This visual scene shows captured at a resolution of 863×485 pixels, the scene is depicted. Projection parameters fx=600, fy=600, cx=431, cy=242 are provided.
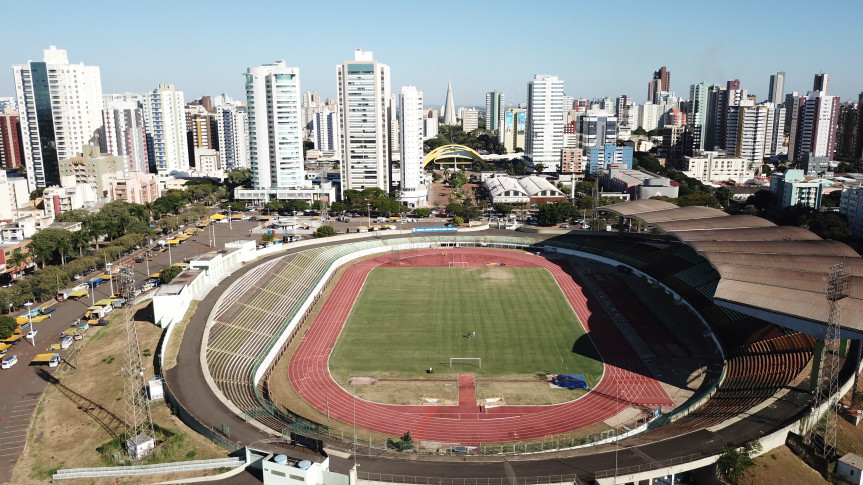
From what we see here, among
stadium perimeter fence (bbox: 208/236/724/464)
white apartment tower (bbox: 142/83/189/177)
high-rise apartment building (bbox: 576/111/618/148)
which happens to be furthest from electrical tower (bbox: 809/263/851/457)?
high-rise apartment building (bbox: 576/111/618/148)

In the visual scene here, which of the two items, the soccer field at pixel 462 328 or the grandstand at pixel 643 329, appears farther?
the soccer field at pixel 462 328

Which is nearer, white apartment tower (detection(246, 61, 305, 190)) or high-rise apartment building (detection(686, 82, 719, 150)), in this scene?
white apartment tower (detection(246, 61, 305, 190))

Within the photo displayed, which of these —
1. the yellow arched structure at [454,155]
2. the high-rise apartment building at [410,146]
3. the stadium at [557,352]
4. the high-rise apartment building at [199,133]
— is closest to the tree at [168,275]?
the stadium at [557,352]

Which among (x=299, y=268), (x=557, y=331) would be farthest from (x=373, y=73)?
(x=557, y=331)

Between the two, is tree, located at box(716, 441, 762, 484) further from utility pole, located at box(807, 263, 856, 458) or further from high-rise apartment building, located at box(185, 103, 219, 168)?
high-rise apartment building, located at box(185, 103, 219, 168)

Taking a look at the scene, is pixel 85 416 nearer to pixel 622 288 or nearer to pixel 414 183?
pixel 622 288

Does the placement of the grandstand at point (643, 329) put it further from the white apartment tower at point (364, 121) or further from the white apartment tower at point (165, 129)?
the white apartment tower at point (165, 129)
